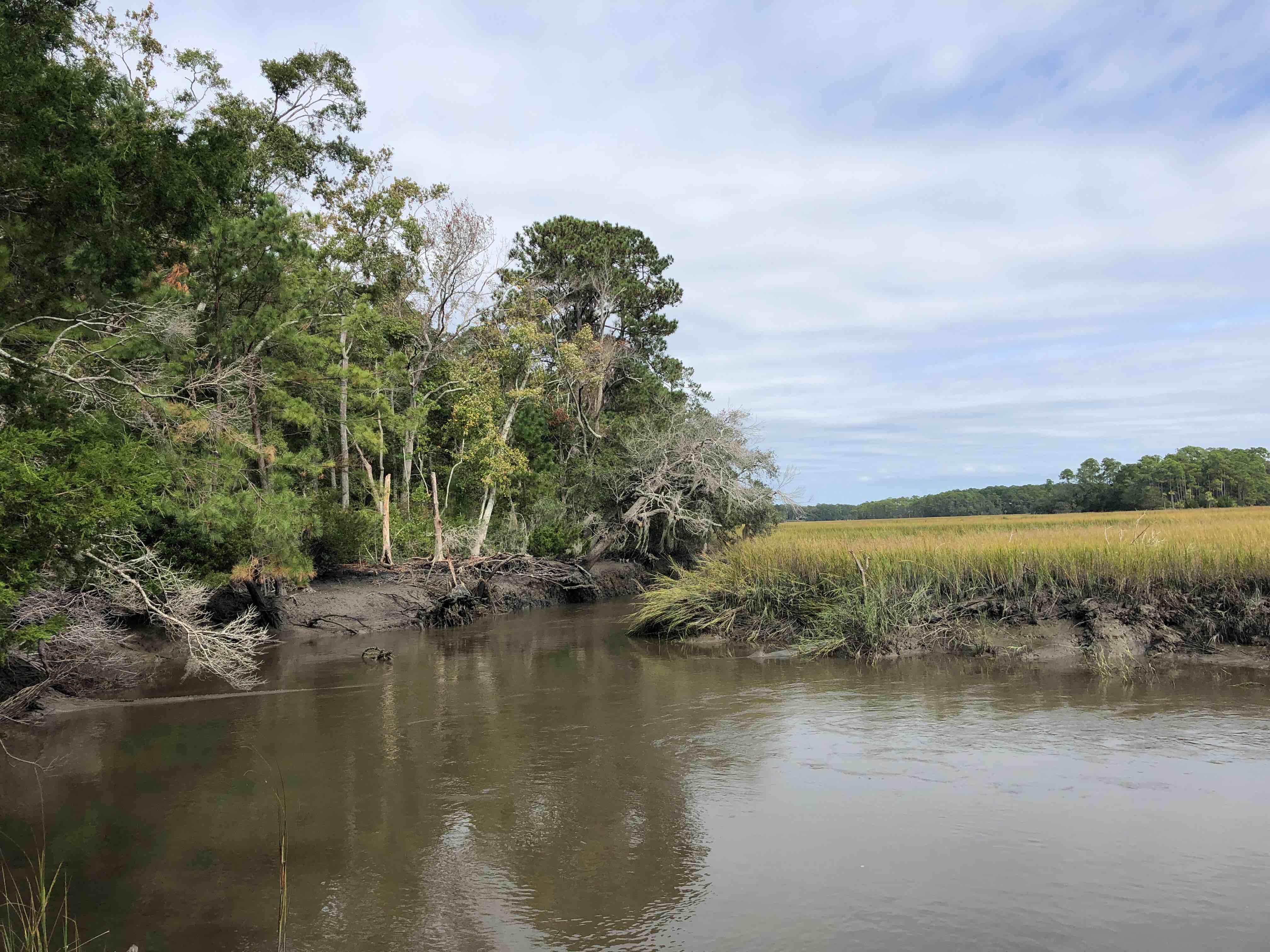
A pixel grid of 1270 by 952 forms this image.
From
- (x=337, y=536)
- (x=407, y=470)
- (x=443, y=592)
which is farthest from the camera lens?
(x=407, y=470)

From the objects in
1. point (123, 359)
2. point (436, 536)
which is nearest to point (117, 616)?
point (123, 359)

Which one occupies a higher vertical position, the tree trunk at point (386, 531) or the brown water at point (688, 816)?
the tree trunk at point (386, 531)

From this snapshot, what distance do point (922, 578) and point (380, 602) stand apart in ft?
40.2

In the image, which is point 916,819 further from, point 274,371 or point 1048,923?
point 274,371

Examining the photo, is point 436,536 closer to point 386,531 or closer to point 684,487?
point 386,531

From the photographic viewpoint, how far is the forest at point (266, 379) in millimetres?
8266

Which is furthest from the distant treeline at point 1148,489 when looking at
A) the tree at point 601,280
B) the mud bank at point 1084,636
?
the mud bank at point 1084,636

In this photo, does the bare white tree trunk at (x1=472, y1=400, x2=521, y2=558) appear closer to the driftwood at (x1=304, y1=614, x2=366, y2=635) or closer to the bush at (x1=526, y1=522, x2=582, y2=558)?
the bush at (x1=526, y1=522, x2=582, y2=558)

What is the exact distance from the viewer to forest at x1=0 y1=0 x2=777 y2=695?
827 cm

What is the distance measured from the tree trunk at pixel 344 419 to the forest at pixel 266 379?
0.34 ft

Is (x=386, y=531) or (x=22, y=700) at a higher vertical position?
(x=386, y=531)

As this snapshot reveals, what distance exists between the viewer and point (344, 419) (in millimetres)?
19375

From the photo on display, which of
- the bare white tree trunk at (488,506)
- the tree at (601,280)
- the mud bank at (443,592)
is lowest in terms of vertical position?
the mud bank at (443,592)

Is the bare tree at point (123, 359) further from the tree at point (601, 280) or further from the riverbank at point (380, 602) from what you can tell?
the tree at point (601, 280)
